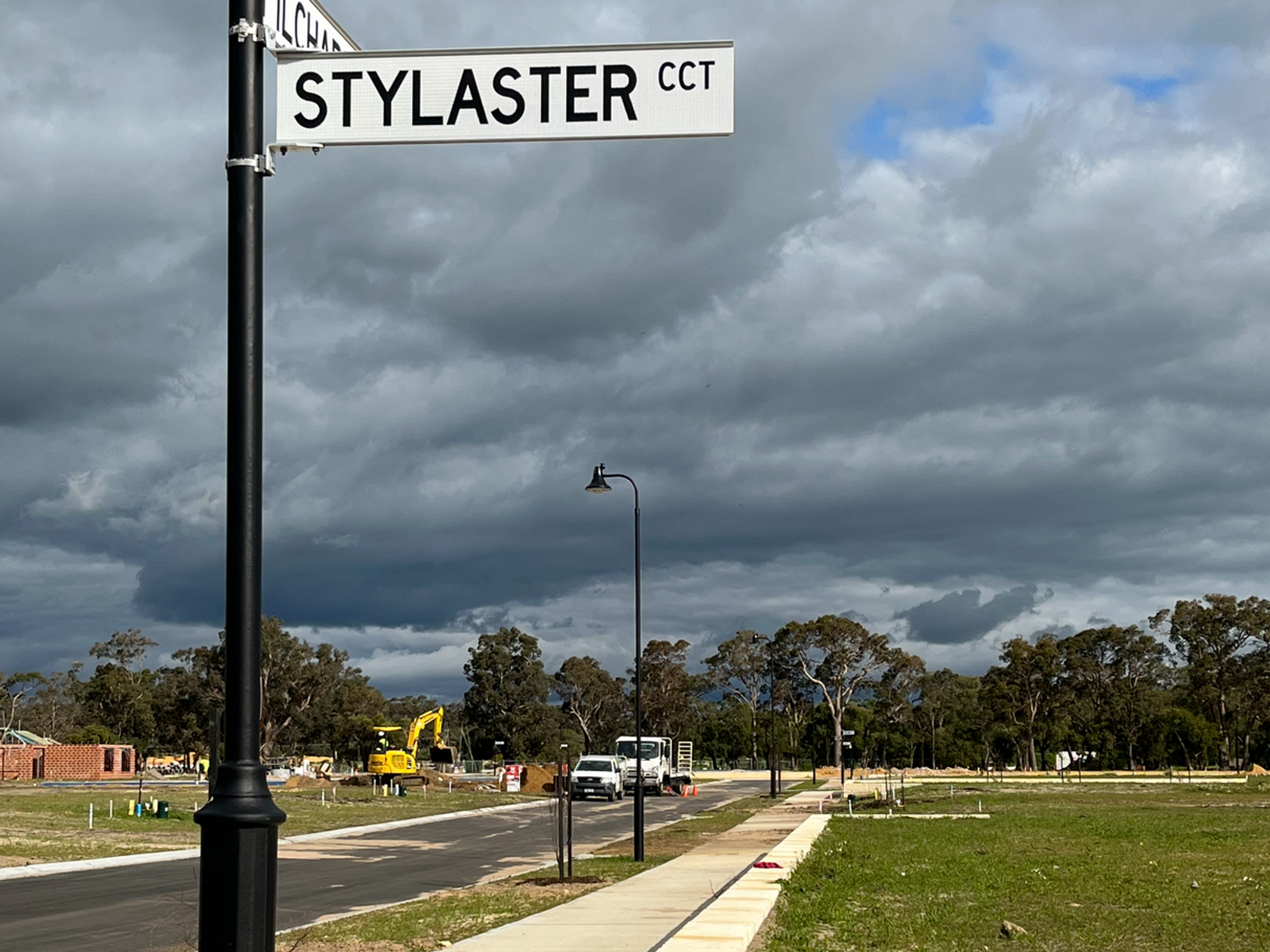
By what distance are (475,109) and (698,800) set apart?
58.7m

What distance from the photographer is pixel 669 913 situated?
1520 cm

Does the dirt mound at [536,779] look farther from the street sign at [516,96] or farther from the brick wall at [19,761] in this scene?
the street sign at [516,96]

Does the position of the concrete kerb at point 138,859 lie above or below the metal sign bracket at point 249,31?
below

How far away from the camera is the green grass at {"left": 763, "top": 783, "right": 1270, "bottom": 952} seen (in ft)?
44.2

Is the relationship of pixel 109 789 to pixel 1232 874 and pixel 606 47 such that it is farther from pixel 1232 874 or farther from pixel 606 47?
pixel 606 47

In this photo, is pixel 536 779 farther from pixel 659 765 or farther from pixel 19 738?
pixel 19 738

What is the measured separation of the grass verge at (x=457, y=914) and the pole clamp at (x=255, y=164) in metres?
7.30

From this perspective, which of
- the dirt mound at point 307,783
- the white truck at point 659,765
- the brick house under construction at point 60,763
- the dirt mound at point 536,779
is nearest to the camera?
the dirt mound at point 307,783

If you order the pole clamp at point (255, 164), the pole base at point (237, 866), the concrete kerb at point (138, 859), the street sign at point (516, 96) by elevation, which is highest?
the street sign at point (516, 96)

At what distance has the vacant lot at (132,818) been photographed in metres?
28.7

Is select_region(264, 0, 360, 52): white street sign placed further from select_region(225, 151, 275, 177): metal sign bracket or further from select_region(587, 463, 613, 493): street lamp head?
select_region(587, 463, 613, 493): street lamp head

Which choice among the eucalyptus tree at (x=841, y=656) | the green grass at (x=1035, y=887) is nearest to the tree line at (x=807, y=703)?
the eucalyptus tree at (x=841, y=656)

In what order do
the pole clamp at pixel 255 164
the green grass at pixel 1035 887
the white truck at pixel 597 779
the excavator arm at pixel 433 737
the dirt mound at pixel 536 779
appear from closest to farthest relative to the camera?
1. the pole clamp at pixel 255 164
2. the green grass at pixel 1035 887
3. the white truck at pixel 597 779
4. the excavator arm at pixel 433 737
5. the dirt mound at pixel 536 779

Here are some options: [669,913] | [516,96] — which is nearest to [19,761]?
[669,913]
